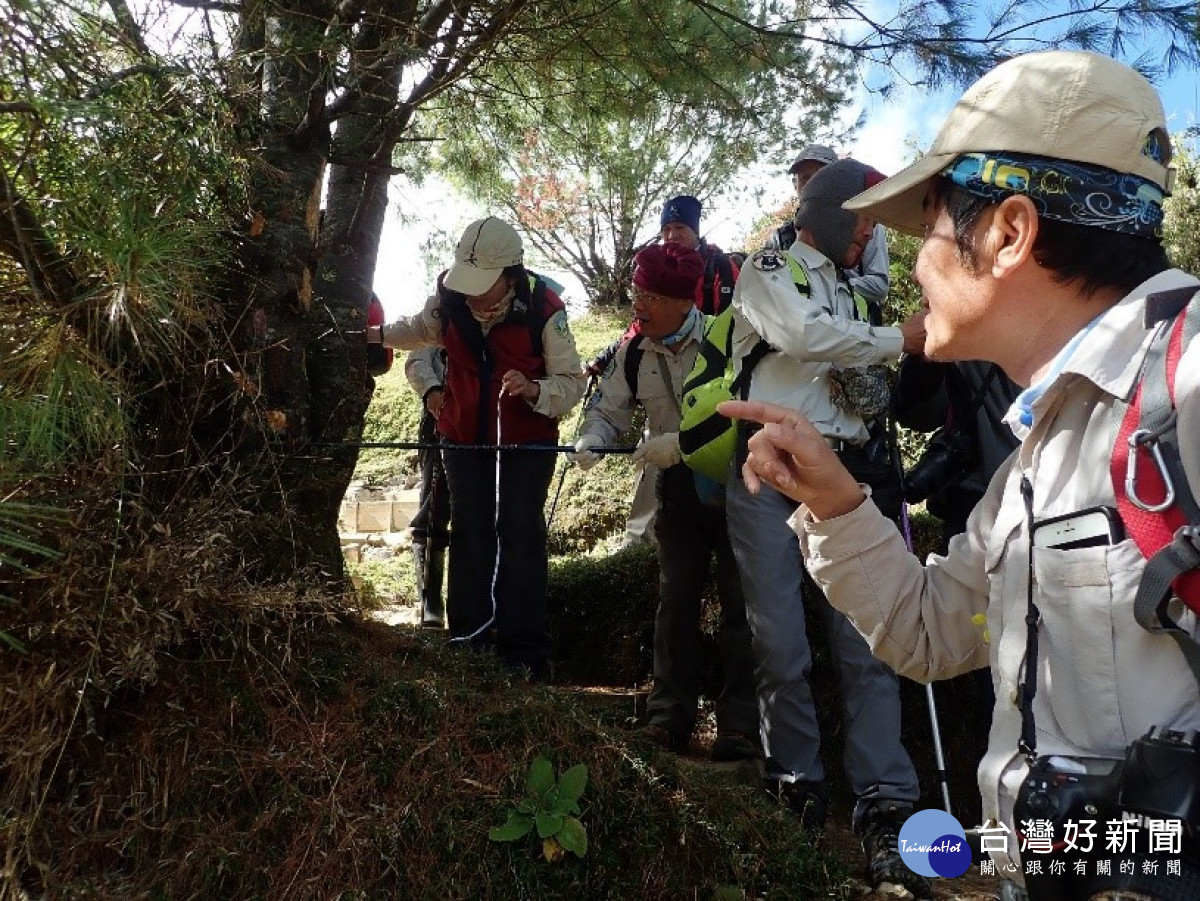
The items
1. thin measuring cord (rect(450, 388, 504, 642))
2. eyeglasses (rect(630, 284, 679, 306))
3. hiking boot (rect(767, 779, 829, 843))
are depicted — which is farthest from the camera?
eyeglasses (rect(630, 284, 679, 306))

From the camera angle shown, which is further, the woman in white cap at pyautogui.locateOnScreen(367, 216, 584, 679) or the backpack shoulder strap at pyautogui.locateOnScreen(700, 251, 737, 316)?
the backpack shoulder strap at pyautogui.locateOnScreen(700, 251, 737, 316)

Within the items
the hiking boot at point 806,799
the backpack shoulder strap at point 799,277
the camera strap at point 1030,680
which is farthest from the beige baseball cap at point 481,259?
the camera strap at point 1030,680

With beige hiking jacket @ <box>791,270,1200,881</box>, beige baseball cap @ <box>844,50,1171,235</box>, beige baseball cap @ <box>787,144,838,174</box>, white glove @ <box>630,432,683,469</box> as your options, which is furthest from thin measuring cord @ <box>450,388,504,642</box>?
beige baseball cap @ <box>844,50,1171,235</box>


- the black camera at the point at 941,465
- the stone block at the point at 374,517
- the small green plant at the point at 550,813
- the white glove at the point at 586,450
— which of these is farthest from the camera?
the stone block at the point at 374,517

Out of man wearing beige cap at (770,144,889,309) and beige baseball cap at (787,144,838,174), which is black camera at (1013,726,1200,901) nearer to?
man wearing beige cap at (770,144,889,309)

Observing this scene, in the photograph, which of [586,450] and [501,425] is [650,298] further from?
[501,425]

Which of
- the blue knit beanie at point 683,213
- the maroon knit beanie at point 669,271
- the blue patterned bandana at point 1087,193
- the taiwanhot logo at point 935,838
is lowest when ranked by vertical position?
the taiwanhot logo at point 935,838

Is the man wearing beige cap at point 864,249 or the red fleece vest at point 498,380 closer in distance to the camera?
the man wearing beige cap at point 864,249

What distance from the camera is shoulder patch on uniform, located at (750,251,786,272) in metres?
3.44

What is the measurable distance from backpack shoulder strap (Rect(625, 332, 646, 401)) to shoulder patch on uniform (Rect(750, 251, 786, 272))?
106 centimetres

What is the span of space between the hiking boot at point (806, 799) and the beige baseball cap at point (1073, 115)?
231 centimetres

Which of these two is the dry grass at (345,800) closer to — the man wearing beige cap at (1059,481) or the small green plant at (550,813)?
the small green plant at (550,813)

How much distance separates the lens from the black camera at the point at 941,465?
12.8 ft

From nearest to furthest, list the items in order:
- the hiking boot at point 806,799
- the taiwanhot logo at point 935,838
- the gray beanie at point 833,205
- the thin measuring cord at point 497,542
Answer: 1. the taiwanhot logo at point 935,838
2. the hiking boot at point 806,799
3. the gray beanie at point 833,205
4. the thin measuring cord at point 497,542
